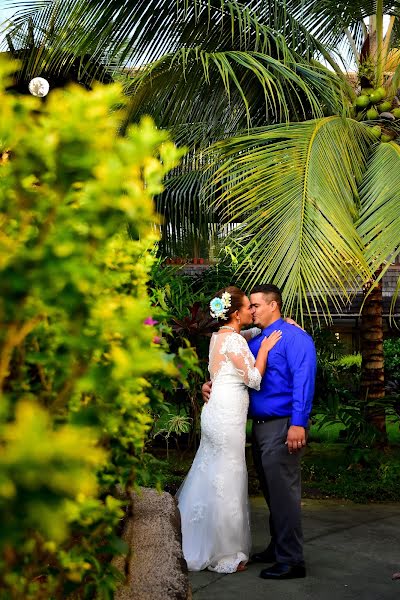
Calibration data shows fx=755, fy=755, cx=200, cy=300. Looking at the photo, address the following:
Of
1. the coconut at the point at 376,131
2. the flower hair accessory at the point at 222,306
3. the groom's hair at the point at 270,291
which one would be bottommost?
the flower hair accessory at the point at 222,306

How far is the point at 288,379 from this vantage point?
495 centimetres

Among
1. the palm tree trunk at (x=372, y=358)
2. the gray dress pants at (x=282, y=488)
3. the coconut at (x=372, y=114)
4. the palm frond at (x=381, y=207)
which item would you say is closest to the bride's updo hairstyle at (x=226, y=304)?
the gray dress pants at (x=282, y=488)

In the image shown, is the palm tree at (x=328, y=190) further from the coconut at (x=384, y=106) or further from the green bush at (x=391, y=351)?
the green bush at (x=391, y=351)

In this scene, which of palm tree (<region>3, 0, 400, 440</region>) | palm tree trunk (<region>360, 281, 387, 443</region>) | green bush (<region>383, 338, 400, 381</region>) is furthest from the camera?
green bush (<region>383, 338, 400, 381</region>)

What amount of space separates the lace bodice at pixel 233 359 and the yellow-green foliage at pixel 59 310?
3431 millimetres

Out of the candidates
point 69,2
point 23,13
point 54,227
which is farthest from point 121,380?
point 23,13

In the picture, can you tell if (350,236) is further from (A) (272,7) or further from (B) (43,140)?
(B) (43,140)

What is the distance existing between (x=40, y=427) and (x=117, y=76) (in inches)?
276

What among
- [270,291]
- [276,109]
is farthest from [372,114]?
[270,291]

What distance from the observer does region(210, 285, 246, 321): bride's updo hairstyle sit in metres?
5.13

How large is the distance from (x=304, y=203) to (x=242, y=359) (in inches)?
55.8

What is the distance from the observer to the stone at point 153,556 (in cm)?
265

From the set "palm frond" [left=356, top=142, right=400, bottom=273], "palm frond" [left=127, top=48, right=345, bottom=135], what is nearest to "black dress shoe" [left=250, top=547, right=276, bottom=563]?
"palm frond" [left=356, top=142, right=400, bottom=273]

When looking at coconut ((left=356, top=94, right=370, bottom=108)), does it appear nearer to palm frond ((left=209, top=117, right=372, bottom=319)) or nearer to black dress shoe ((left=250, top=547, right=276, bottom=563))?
palm frond ((left=209, top=117, right=372, bottom=319))
